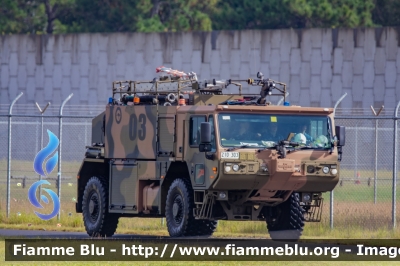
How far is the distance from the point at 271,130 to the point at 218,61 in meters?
22.8

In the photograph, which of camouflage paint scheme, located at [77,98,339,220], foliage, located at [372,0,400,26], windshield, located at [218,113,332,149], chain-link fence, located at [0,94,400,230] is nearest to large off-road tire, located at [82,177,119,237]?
camouflage paint scheme, located at [77,98,339,220]

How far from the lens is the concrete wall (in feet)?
126

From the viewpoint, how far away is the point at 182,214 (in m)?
18.9

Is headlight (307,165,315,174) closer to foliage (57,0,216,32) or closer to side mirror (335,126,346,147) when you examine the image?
side mirror (335,126,346,147)

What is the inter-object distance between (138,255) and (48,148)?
766 cm

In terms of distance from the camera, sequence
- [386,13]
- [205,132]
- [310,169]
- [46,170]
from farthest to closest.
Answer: [386,13] < [46,170] < [310,169] < [205,132]

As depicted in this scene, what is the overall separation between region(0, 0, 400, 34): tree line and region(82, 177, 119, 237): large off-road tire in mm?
37090

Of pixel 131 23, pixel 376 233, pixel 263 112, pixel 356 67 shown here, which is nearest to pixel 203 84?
pixel 263 112

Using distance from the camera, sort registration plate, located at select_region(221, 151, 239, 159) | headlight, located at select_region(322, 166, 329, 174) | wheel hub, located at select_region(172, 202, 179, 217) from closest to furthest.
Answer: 1. registration plate, located at select_region(221, 151, 239, 159)
2. headlight, located at select_region(322, 166, 329, 174)
3. wheel hub, located at select_region(172, 202, 179, 217)

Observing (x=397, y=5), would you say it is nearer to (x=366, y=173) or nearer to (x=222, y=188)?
(x=366, y=173)

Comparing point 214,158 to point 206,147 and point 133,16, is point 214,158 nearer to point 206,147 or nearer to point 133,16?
point 206,147

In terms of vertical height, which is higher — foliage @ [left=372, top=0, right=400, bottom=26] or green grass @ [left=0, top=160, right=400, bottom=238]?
foliage @ [left=372, top=0, right=400, bottom=26]

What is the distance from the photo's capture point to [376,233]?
67.2ft

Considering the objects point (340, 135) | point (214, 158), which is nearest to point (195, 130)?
point (214, 158)
